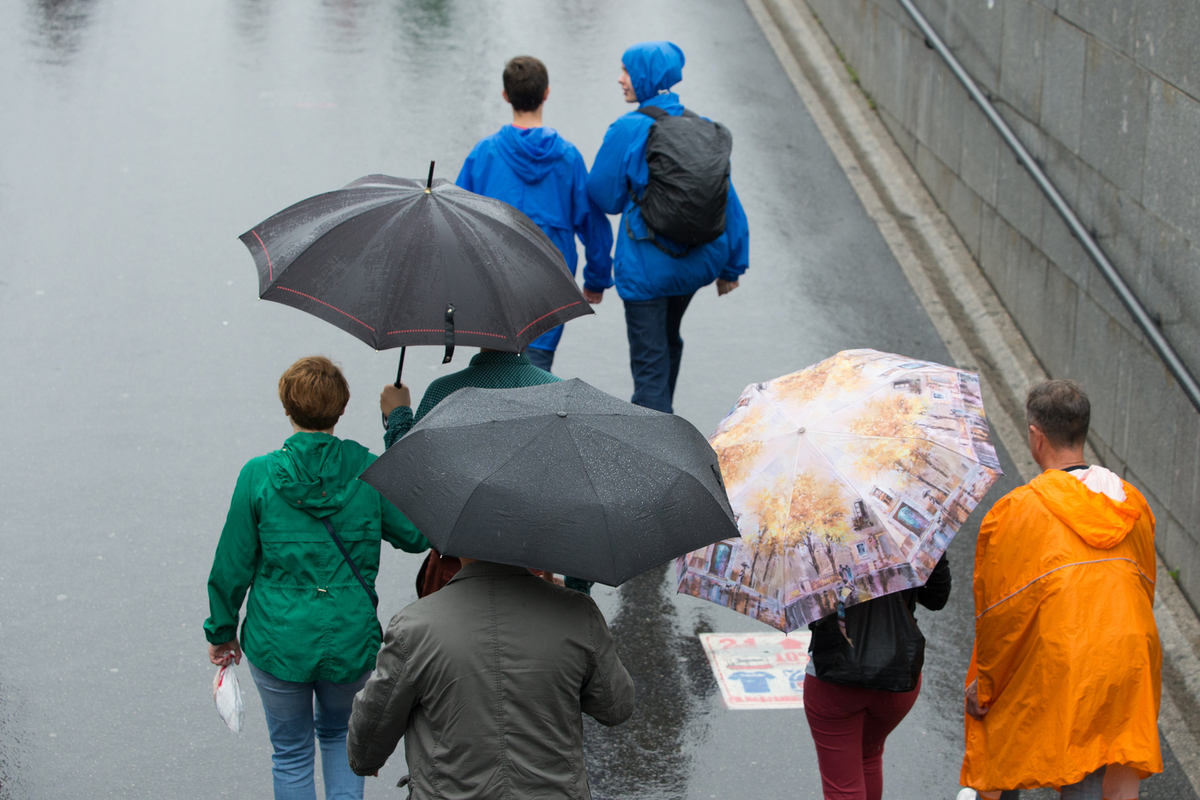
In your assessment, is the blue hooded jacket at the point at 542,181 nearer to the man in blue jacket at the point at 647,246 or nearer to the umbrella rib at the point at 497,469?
the man in blue jacket at the point at 647,246

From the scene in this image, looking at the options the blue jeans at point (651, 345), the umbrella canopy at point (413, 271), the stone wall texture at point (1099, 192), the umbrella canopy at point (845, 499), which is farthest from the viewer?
the blue jeans at point (651, 345)

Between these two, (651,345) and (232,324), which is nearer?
(651,345)

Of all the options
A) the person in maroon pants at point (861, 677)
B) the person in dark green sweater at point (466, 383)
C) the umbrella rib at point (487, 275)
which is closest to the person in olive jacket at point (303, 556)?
the person in dark green sweater at point (466, 383)

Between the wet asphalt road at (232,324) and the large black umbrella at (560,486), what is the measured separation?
2120 mm

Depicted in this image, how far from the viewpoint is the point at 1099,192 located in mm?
6758

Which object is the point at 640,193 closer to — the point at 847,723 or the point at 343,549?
the point at 343,549

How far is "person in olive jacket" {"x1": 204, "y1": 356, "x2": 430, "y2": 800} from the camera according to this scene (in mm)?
3830

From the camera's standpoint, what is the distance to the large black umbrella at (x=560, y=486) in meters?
2.96

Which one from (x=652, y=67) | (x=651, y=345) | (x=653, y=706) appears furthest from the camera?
(x=651, y=345)

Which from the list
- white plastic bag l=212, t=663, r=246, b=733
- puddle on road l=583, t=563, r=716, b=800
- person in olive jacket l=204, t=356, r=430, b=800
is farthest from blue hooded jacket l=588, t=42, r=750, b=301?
white plastic bag l=212, t=663, r=246, b=733

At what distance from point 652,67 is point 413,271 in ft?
8.54

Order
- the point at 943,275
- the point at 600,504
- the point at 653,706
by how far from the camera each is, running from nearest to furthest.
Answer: the point at 600,504 < the point at 653,706 < the point at 943,275

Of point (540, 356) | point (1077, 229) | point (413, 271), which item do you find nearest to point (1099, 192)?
point (1077, 229)

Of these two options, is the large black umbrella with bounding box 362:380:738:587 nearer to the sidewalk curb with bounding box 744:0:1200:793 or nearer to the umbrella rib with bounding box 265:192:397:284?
the umbrella rib with bounding box 265:192:397:284
